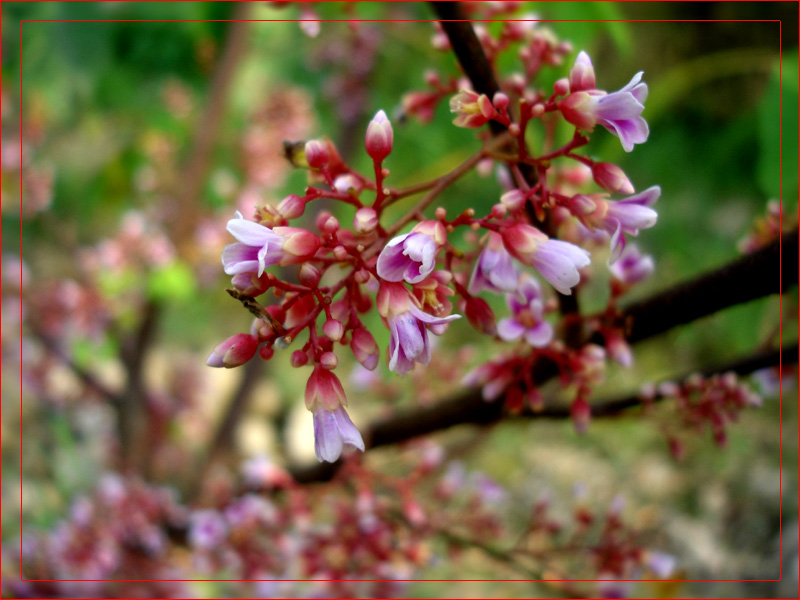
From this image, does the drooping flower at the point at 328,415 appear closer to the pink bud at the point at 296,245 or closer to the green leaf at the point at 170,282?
the pink bud at the point at 296,245

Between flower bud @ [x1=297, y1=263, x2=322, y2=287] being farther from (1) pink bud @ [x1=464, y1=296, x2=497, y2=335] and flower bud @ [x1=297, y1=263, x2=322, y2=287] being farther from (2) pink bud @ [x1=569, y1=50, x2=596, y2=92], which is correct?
(2) pink bud @ [x1=569, y1=50, x2=596, y2=92]

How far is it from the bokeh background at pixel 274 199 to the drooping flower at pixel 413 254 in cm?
71

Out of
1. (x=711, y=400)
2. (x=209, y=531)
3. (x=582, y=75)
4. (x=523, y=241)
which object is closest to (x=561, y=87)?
(x=582, y=75)

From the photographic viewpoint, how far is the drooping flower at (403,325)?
1.19 ft

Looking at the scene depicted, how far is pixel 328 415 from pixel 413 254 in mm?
132

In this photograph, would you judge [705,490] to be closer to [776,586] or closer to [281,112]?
[776,586]

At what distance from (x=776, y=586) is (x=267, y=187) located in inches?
96.4

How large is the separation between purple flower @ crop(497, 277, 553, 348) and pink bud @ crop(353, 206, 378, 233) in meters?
0.15

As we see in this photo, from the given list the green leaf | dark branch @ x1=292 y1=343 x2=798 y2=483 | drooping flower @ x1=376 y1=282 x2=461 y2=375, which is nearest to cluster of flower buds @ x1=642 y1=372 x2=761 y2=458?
dark branch @ x1=292 y1=343 x2=798 y2=483

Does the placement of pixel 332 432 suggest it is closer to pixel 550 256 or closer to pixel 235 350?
pixel 235 350

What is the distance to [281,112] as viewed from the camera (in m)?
2.26

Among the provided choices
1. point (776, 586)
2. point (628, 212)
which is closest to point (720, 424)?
point (628, 212)

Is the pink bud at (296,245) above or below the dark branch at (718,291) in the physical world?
above

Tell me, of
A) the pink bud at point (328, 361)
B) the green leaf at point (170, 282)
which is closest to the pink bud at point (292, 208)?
A: the pink bud at point (328, 361)
